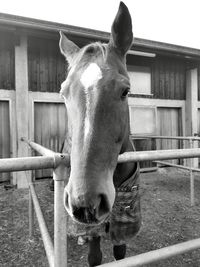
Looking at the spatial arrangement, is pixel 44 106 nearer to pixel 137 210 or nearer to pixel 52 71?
pixel 52 71

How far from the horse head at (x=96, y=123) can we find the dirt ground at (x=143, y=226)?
187 centimetres

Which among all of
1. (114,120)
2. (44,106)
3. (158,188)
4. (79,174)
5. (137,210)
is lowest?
(158,188)

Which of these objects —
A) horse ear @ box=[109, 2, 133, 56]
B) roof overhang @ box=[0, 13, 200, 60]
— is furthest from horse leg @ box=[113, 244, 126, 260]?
roof overhang @ box=[0, 13, 200, 60]

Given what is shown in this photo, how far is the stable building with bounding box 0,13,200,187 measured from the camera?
4.95 m

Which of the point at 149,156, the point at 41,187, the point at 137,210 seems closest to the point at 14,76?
the point at 41,187

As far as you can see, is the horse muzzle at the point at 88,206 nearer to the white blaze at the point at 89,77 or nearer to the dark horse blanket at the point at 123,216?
the white blaze at the point at 89,77

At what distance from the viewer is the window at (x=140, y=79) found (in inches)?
254

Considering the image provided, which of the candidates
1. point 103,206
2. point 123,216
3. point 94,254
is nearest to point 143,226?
point 94,254

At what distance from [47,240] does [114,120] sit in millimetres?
694

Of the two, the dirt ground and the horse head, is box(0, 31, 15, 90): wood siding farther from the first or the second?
the horse head

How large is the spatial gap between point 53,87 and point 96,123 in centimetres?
487

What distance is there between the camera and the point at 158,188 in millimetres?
5137

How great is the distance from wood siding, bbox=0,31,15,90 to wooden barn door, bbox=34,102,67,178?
80 centimetres

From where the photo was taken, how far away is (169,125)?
23.0 feet
